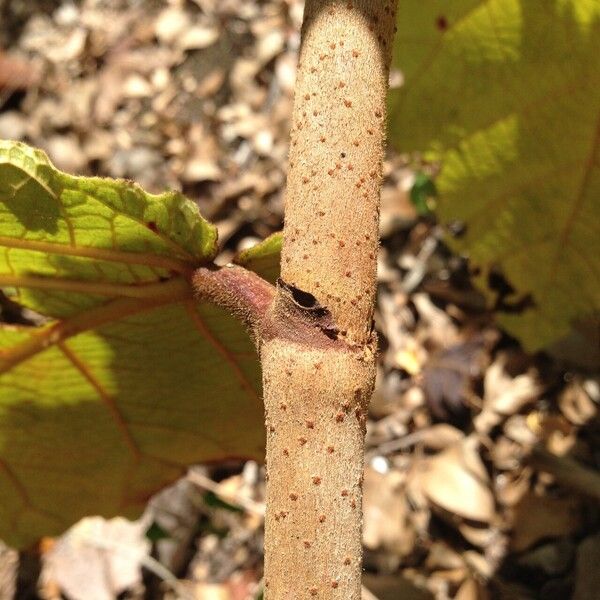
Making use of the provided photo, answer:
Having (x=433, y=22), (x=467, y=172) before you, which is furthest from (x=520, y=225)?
(x=433, y=22)

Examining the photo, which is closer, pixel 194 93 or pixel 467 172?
pixel 467 172

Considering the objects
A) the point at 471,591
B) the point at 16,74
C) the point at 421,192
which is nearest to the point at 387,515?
the point at 471,591

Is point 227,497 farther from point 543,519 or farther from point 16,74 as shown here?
point 16,74

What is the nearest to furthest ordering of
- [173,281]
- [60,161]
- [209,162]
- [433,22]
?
[173,281] < [433,22] < [209,162] < [60,161]

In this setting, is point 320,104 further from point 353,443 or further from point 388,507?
point 388,507

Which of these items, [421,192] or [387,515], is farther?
[421,192]

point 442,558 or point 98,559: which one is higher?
point 442,558

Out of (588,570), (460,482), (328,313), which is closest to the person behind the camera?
(328,313)
